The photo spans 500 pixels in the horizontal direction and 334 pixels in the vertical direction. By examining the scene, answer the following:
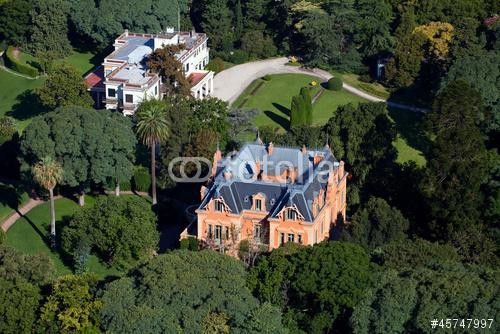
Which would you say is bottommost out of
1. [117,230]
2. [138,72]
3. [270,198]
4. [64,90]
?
[117,230]

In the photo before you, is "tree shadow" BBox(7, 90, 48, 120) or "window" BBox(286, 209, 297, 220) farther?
"tree shadow" BBox(7, 90, 48, 120)

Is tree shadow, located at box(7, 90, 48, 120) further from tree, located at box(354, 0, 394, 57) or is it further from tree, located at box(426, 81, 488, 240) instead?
tree, located at box(426, 81, 488, 240)

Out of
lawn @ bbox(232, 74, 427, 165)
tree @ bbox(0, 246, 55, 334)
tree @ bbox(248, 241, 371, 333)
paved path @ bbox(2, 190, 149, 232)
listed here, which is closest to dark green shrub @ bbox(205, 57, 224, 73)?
lawn @ bbox(232, 74, 427, 165)

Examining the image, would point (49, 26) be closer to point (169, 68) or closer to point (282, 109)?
point (169, 68)

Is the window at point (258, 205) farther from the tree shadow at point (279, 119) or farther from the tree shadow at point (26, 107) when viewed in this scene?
the tree shadow at point (26, 107)

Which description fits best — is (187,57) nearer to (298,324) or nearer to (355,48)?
(355,48)

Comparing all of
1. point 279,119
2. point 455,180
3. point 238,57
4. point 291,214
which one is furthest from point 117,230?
point 238,57
